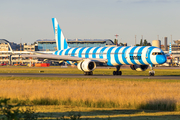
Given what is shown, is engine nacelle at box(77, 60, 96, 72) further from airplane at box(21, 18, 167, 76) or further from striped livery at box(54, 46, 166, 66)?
striped livery at box(54, 46, 166, 66)

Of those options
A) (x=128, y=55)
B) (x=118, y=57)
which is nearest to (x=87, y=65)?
(x=118, y=57)

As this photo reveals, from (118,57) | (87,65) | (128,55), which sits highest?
(128,55)

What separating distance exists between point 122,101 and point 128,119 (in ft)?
17.9

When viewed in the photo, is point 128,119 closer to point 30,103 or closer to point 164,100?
point 164,100

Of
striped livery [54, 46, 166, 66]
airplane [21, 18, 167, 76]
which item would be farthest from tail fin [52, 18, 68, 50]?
striped livery [54, 46, 166, 66]

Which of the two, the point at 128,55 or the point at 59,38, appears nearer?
the point at 128,55

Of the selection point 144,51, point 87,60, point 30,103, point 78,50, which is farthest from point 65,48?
point 30,103

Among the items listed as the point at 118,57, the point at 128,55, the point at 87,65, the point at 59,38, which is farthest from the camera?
the point at 59,38

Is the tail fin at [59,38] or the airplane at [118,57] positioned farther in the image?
the tail fin at [59,38]

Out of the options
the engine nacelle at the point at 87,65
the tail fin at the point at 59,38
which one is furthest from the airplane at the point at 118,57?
the tail fin at the point at 59,38

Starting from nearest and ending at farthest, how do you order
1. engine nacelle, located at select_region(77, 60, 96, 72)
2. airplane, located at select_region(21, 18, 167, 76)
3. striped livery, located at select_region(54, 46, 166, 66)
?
1. striped livery, located at select_region(54, 46, 166, 66)
2. airplane, located at select_region(21, 18, 167, 76)
3. engine nacelle, located at select_region(77, 60, 96, 72)

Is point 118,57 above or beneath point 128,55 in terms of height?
beneath

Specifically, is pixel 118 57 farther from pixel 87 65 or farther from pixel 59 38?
pixel 59 38

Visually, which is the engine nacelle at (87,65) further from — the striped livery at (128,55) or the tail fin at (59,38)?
the tail fin at (59,38)
